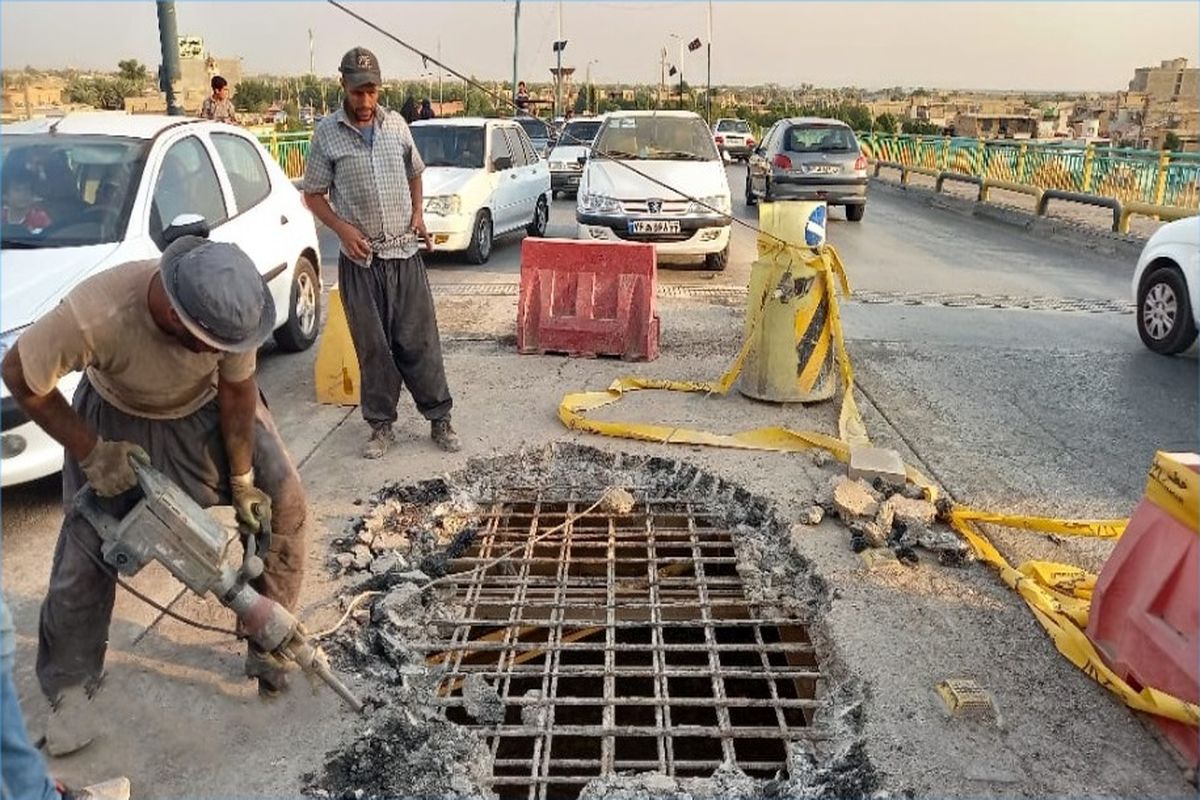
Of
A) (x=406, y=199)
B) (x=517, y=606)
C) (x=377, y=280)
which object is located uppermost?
(x=406, y=199)

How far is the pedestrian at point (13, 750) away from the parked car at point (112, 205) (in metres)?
2.27

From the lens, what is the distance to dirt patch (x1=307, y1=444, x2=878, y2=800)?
2848 millimetres

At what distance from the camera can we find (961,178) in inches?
778

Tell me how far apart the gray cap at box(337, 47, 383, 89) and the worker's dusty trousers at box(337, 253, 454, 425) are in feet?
2.93

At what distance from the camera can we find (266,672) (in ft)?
10.3

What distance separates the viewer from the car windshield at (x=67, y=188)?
5082 mm

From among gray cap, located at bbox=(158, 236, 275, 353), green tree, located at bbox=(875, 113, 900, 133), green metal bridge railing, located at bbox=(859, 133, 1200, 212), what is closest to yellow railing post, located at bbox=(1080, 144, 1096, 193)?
green metal bridge railing, located at bbox=(859, 133, 1200, 212)

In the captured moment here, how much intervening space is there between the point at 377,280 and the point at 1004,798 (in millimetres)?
3739

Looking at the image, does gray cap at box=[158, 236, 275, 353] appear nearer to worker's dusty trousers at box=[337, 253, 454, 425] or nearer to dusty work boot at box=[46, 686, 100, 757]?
dusty work boot at box=[46, 686, 100, 757]

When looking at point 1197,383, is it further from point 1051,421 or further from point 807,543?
point 807,543

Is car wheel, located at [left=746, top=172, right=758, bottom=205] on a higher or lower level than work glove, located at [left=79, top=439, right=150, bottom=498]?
lower

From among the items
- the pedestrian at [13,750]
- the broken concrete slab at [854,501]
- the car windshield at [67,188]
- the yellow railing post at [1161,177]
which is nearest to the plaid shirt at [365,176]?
the car windshield at [67,188]

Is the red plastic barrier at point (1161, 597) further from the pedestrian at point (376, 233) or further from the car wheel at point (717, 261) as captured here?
the car wheel at point (717, 261)

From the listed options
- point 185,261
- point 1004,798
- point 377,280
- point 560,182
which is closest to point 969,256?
point 560,182
